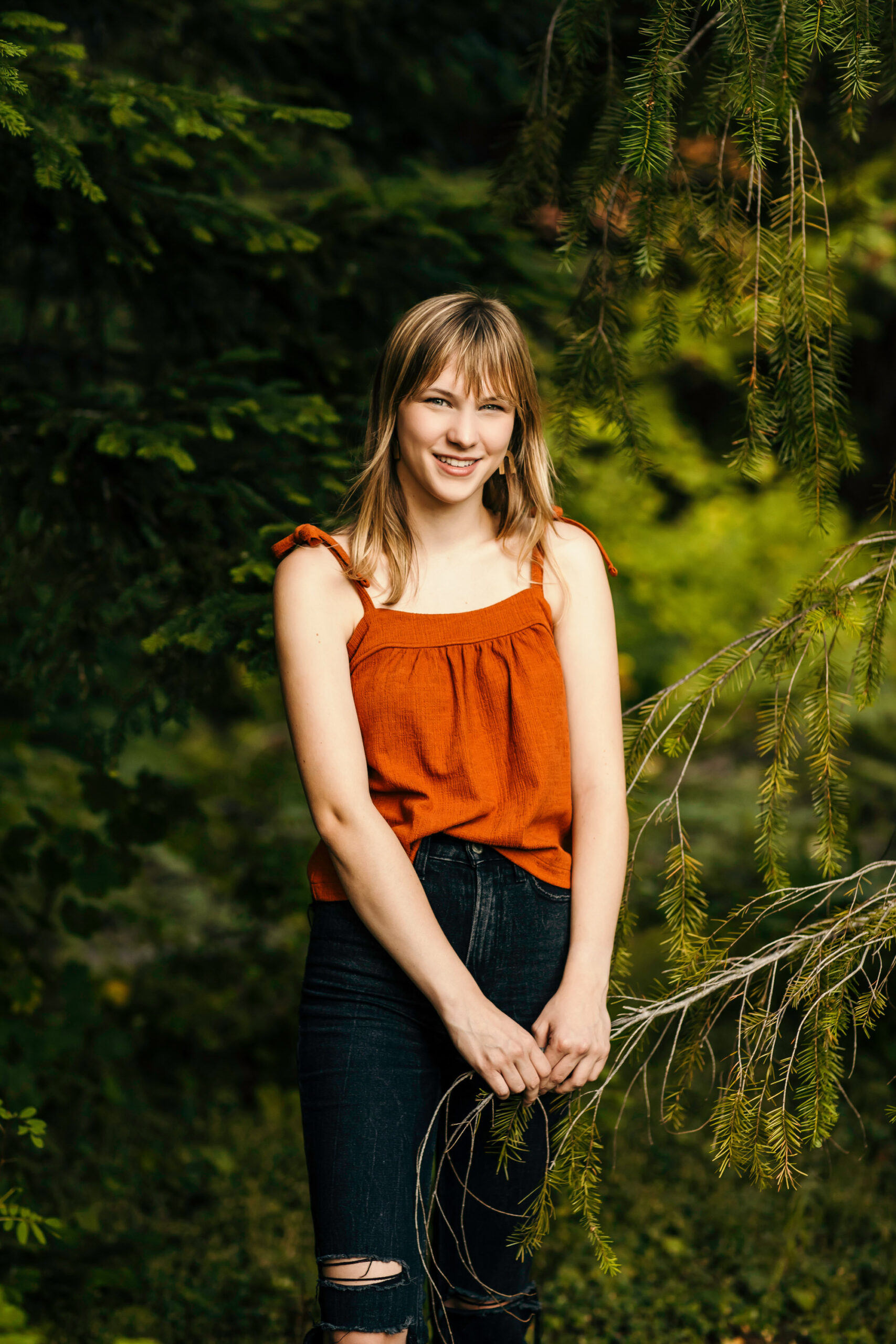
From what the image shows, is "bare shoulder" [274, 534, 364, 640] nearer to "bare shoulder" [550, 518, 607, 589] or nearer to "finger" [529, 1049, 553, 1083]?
"bare shoulder" [550, 518, 607, 589]

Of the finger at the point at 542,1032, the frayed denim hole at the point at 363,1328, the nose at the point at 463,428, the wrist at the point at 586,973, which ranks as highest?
the nose at the point at 463,428

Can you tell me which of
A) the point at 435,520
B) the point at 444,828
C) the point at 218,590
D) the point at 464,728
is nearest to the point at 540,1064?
the point at 444,828

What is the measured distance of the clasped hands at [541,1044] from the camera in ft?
5.44

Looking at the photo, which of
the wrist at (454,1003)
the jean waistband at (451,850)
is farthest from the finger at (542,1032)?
the jean waistband at (451,850)

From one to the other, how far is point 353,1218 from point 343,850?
56 cm

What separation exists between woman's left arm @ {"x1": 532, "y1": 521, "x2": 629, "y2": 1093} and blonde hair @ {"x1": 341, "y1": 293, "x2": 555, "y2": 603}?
0.10 meters

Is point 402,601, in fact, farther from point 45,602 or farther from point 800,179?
point 45,602

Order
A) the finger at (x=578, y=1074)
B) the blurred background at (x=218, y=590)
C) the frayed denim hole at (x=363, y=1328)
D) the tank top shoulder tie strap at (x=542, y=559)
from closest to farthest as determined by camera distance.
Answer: the frayed denim hole at (x=363, y=1328), the finger at (x=578, y=1074), the tank top shoulder tie strap at (x=542, y=559), the blurred background at (x=218, y=590)

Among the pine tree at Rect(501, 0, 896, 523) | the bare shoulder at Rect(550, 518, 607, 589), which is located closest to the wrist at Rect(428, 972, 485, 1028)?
the bare shoulder at Rect(550, 518, 607, 589)

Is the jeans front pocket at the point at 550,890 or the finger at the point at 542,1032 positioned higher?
the jeans front pocket at the point at 550,890

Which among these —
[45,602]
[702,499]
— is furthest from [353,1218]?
[702,499]

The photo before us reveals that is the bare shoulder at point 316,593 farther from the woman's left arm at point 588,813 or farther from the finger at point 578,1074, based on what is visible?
the finger at point 578,1074

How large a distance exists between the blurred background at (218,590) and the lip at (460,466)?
536mm

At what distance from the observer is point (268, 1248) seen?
3.33 metres
